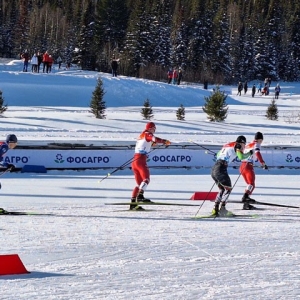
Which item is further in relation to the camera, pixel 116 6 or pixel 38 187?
pixel 116 6

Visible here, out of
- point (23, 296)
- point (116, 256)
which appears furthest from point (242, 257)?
point (23, 296)

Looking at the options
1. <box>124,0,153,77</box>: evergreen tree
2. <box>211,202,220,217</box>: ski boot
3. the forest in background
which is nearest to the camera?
<box>211,202,220,217</box>: ski boot

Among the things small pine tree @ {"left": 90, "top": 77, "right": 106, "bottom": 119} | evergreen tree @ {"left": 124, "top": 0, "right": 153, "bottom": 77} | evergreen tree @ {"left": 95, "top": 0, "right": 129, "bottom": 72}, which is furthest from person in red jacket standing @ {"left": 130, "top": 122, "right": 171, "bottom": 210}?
evergreen tree @ {"left": 95, "top": 0, "right": 129, "bottom": 72}

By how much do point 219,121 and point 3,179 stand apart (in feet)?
45.8

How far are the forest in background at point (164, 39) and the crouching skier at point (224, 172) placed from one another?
48.3m

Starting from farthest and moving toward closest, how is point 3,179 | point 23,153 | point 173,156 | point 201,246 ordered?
point 173,156 → point 23,153 → point 3,179 → point 201,246

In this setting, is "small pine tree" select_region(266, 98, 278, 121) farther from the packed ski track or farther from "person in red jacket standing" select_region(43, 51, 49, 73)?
the packed ski track

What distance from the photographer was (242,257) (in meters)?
7.38

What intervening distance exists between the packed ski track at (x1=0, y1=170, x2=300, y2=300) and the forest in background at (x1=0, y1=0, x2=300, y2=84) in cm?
4793

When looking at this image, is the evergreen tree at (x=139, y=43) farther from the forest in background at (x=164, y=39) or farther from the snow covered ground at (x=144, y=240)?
the snow covered ground at (x=144, y=240)

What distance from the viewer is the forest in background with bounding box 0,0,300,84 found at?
211 feet

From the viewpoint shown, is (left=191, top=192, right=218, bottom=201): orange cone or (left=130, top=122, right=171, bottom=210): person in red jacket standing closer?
(left=130, top=122, right=171, bottom=210): person in red jacket standing

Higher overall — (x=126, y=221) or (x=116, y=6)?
(x=116, y=6)

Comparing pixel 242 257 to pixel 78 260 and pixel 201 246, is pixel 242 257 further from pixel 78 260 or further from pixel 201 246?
pixel 78 260
